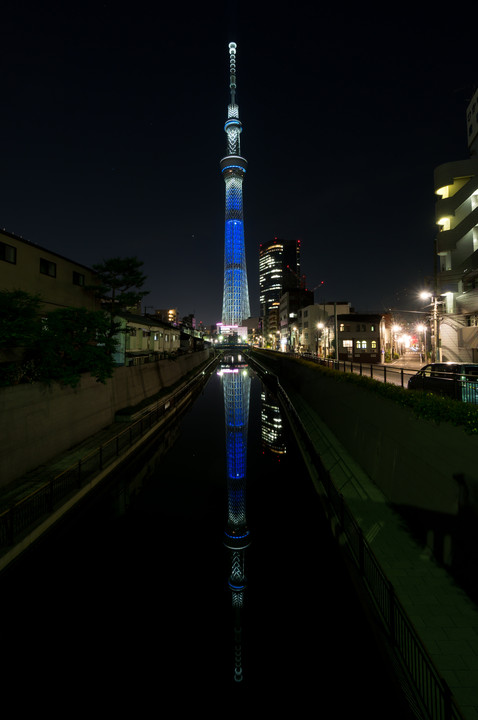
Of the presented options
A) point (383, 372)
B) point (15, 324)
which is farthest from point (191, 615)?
point (383, 372)

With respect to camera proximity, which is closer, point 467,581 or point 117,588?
point 467,581

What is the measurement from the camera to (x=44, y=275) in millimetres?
22609

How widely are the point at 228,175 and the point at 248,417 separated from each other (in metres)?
160

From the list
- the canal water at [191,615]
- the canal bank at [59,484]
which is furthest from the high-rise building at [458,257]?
the canal bank at [59,484]

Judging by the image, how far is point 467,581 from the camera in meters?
6.88

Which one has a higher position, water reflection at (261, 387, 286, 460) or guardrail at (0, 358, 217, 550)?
guardrail at (0, 358, 217, 550)

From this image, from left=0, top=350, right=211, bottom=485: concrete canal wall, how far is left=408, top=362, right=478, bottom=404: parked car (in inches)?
629

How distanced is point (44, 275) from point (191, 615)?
23657 mm

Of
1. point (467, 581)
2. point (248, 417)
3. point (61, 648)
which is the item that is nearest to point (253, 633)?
point (61, 648)

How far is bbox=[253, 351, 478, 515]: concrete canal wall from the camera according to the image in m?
7.80

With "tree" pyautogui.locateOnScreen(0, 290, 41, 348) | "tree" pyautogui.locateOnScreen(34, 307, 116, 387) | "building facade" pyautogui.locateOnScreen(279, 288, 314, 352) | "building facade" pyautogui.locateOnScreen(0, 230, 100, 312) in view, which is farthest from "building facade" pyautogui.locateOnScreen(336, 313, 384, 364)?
"tree" pyautogui.locateOnScreen(0, 290, 41, 348)

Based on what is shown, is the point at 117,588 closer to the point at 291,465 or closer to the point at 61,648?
the point at 61,648

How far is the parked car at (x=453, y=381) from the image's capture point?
966 centimetres

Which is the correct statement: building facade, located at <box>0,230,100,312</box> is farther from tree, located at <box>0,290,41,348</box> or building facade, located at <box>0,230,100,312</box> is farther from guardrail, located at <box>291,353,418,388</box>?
guardrail, located at <box>291,353,418,388</box>
